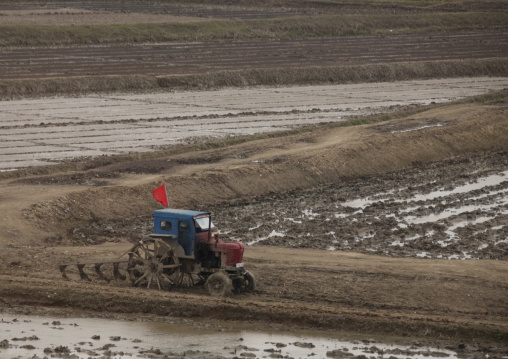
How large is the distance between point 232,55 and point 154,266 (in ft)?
152

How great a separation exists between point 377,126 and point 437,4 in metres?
61.6

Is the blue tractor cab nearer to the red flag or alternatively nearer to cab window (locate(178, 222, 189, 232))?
cab window (locate(178, 222, 189, 232))

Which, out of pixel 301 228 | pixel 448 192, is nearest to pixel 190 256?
pixel 301 228

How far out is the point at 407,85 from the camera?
56.8 metres

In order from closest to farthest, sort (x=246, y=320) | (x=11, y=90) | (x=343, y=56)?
(x=246, y=320), (x=11, y=90), (x=343, y=56)

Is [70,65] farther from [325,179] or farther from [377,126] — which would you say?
[325,179]

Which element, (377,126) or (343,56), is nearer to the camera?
(377,126)

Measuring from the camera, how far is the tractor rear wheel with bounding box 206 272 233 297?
18547mm

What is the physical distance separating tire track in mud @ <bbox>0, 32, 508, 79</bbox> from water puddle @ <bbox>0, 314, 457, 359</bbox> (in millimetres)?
36149

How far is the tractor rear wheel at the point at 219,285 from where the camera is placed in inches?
730

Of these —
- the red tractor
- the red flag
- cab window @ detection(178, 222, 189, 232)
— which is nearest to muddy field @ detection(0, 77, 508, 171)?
the red flag

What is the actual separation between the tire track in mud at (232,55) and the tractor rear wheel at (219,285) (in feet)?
117

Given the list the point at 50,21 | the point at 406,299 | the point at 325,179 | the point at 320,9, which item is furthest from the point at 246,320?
the point at 320,9

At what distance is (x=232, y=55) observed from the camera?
64438 millimetres
